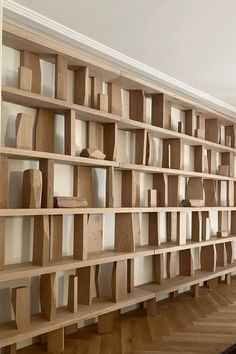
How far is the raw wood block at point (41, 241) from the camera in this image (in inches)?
83.5

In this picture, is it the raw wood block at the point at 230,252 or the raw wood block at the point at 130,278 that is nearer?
the raw wood block at the point at 130,278

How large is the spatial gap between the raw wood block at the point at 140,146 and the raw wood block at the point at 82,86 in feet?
2.00

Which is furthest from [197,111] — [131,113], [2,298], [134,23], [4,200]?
[2,298]

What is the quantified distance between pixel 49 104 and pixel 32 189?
0.57 m

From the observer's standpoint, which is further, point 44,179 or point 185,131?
point 185,131

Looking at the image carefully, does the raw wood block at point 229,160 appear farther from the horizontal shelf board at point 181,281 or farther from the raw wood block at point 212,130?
the horizontal shelf board at point 181,281

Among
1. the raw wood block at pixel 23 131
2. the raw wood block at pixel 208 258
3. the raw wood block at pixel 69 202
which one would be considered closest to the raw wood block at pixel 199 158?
the raw wood block at pixel 208 258

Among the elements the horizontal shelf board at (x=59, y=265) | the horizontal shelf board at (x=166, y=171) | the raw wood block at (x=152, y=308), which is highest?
the horizontal shelf board at (x=166, y=171)

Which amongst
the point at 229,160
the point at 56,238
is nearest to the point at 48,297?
the point at 56,238

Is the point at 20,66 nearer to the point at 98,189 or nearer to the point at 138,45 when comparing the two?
the point at 138,45

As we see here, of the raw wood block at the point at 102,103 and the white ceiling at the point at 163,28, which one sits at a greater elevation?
the white ceiling at the point at 163,28

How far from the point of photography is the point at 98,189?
2754 mm

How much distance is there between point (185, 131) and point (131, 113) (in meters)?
0.79

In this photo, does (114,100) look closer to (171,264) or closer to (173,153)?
(173,153)
